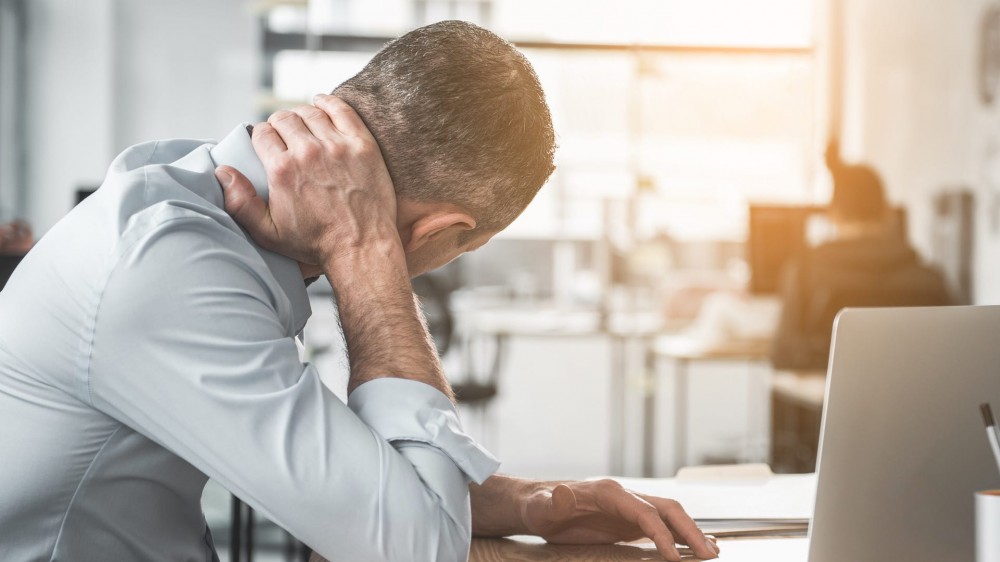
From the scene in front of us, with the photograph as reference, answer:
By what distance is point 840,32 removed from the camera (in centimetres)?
491

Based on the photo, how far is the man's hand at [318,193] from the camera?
2.85ft

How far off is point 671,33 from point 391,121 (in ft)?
15.5

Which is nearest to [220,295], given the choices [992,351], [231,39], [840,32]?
[992,351]

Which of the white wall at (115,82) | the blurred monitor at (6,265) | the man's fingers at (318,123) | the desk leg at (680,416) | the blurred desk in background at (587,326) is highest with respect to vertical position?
the white wall at (115,82)

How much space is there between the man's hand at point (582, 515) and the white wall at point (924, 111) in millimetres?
2752

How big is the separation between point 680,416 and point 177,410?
16.0ft

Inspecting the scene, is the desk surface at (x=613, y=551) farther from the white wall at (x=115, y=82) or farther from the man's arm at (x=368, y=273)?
the white wall at (x=115, y=82)

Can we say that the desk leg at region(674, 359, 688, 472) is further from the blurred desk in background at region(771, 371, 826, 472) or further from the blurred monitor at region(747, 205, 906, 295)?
the blurred monitor at region(747, 205, 906, 295)

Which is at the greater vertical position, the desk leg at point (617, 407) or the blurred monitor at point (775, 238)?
the blurred monitor at point (775, 238)

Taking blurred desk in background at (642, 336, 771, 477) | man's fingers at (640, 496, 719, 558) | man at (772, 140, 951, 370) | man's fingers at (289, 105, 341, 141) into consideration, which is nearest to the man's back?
man's fingers at (289, 105, 341, 141)

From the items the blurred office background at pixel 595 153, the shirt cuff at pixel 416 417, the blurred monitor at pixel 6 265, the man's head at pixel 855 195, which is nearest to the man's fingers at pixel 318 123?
the shirt cuff at pixel 416 417

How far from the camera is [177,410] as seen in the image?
738 millimetres

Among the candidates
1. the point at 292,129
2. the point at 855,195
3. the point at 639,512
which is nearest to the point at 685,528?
the point at 639,512

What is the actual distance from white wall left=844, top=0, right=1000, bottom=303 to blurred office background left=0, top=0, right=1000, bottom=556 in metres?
0.10
